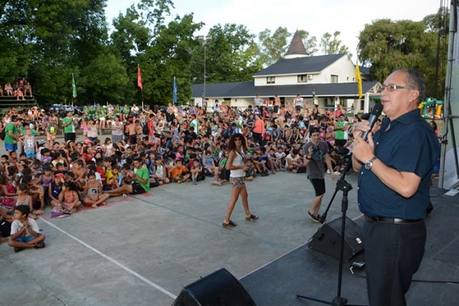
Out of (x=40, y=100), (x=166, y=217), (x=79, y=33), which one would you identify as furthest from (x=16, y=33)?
(x=166, y=217)

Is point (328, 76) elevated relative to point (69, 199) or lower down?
elevated

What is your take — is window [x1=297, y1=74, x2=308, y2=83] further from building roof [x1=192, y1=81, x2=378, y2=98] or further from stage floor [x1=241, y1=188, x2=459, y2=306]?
stage floor [x1=241, y1=188, x2=459, y2=306]

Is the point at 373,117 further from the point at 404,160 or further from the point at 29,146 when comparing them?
the point at 29,146

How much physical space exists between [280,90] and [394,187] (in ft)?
135

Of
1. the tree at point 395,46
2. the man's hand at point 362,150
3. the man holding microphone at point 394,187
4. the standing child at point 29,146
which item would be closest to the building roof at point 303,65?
the tree at point 395,46

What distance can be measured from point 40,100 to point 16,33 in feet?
16.9

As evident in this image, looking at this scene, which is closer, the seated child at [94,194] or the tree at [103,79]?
the seated child at [94,194]

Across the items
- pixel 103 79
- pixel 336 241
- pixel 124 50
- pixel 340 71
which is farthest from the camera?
pixel 340 71

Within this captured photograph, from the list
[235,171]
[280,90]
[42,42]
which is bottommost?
[235,171]

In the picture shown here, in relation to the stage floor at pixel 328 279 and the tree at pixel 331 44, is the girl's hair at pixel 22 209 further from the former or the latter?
the tree at pixel 331 44

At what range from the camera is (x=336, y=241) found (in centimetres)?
444

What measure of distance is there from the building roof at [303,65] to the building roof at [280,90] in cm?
184

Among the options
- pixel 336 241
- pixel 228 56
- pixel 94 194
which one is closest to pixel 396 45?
pixel 228 56

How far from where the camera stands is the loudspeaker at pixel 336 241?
175 inches
